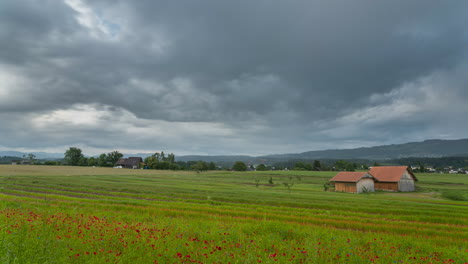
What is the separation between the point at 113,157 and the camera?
19212cm

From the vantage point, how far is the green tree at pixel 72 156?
577ft

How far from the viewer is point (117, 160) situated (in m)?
194

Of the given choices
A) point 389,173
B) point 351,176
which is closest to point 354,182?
point 351,176

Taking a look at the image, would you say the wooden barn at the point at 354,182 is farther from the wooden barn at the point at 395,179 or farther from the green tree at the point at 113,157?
the green tree at the point at 113,157

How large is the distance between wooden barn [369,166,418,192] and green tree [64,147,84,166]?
579 feet

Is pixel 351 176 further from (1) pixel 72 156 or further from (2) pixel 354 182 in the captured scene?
(1) pixel 72 156

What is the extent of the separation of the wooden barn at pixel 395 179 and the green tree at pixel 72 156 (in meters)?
177

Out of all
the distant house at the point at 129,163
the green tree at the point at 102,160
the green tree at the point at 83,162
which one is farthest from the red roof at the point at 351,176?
the green tree at the point at 83,162

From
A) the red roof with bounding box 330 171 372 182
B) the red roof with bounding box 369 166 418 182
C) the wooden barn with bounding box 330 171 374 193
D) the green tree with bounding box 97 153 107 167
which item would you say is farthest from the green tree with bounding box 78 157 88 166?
the red roof with bounding box 369 166 418 182

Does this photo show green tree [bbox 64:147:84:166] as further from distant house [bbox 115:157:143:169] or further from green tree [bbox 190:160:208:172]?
green tree [bbox 190:160:208:172]

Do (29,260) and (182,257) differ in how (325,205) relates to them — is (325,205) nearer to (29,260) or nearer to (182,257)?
(182,257)

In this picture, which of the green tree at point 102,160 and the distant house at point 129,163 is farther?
the distant house at point 129,163

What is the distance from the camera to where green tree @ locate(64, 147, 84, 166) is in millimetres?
175812

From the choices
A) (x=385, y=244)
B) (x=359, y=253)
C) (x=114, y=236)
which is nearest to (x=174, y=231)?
(x=114, y=236)
